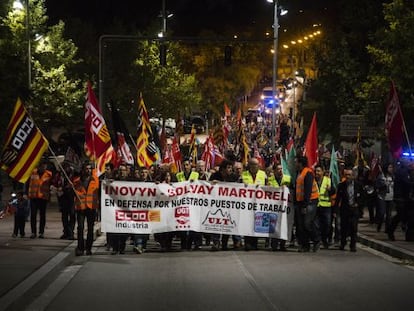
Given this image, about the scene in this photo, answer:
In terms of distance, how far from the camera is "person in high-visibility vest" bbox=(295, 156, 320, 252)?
49.6ft

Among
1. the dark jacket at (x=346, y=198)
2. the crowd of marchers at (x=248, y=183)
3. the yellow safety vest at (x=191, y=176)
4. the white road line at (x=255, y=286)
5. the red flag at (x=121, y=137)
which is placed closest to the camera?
the white road line at (x=255, y=286)

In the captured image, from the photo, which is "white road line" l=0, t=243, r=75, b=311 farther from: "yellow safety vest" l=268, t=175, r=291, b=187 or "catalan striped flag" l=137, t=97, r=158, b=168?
"catalan striped flag" l=137, t=97, r=158, b=168

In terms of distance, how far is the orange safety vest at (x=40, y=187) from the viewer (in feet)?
54.7

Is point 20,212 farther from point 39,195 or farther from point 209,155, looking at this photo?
point 209,155

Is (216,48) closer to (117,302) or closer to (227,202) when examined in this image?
(227,202)

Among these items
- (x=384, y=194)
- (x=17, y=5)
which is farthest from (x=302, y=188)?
(x=17, y=5)

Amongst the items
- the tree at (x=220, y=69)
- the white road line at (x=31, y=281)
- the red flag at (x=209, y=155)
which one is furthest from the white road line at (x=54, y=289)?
the tree at (x=220, y=69)

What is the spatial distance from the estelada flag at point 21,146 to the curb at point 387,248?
692 cm

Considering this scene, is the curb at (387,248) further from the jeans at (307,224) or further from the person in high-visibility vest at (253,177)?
the person in high-visibility vest at (253,177)

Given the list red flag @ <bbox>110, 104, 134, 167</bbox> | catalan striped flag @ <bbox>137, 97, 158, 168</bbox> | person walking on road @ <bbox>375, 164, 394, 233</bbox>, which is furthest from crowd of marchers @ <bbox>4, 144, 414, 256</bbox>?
catalan striped flag @ <bbox>137, 97, 158, 168</bbox>

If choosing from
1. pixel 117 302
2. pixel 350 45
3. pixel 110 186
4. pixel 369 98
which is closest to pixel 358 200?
pixel 110 186

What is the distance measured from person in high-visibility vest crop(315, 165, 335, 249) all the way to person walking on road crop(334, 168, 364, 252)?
270 millimetres

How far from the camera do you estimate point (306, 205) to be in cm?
1514

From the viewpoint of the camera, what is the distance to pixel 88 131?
606 inches
